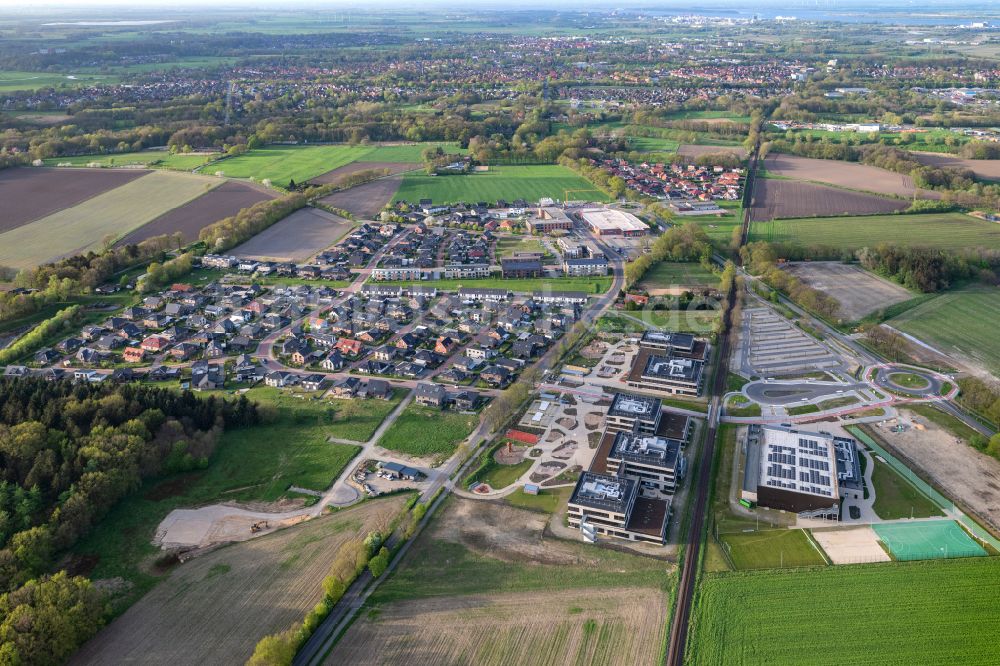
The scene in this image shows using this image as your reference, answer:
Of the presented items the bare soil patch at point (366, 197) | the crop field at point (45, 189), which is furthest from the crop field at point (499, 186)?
the crop field at point (45, 189)

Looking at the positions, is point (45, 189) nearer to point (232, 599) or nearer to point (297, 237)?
point (297, 237)

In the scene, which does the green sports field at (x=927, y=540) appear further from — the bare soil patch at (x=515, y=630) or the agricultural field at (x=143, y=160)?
the agricultural field at (x=143, y=160)

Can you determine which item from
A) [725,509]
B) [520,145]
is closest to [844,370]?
[725,509]

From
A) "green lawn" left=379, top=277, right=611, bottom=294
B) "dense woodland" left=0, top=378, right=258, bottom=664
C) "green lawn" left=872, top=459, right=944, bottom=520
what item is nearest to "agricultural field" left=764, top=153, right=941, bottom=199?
"green lawn" left=379, top=277, right=611, bottom=294

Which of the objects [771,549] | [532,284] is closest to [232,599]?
[771,549]

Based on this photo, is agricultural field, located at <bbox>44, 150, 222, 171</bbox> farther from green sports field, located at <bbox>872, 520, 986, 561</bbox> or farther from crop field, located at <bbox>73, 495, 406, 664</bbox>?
green sports field, located at <bbox>872, 520, 986, 561</bbox>

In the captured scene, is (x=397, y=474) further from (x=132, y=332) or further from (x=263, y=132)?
(x=263, y=132)
